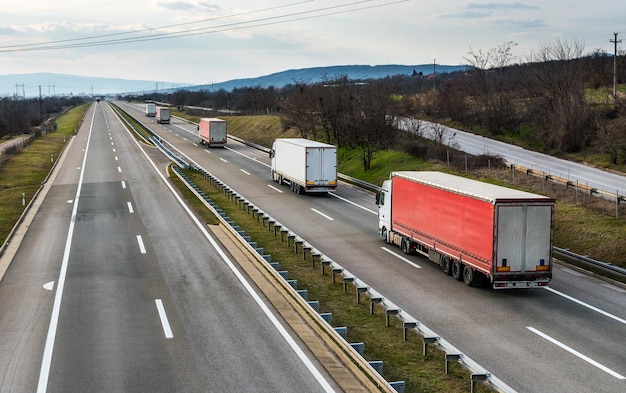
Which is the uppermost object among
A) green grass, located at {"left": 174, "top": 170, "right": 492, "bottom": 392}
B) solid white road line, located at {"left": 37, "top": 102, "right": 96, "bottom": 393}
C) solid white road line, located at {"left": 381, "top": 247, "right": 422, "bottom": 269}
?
solid white road line, located at {"left": 37, "top": 102, "right": 96, "bottom": 393}

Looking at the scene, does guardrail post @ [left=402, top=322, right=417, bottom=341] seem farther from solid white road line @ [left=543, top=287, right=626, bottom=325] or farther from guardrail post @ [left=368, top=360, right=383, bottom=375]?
solid white road line @ [left=543, top=287, right=626, bottom=325]

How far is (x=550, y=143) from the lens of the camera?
2071 inches

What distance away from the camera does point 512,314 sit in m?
18.3

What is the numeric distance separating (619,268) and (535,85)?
43679mm

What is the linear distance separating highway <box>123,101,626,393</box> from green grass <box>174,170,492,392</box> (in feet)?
3.24

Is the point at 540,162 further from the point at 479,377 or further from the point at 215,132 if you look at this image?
the point at 215,132

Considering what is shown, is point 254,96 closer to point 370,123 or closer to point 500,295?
point 370,123

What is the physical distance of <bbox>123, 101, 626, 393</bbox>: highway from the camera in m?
14.1

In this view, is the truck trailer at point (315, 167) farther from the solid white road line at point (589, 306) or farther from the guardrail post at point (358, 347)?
the guardrail post at point (358, 347)

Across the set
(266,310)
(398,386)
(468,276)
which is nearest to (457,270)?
(468,276)

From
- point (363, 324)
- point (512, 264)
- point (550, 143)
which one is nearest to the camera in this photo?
point (363, 324)

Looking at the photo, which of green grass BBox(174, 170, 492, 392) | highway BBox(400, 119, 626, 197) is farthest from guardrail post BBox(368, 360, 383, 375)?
highway BBox(400, 119, 626, 197)

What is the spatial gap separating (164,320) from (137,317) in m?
0.84

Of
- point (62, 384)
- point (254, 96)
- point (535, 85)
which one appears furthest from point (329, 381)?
point (254, 96)
